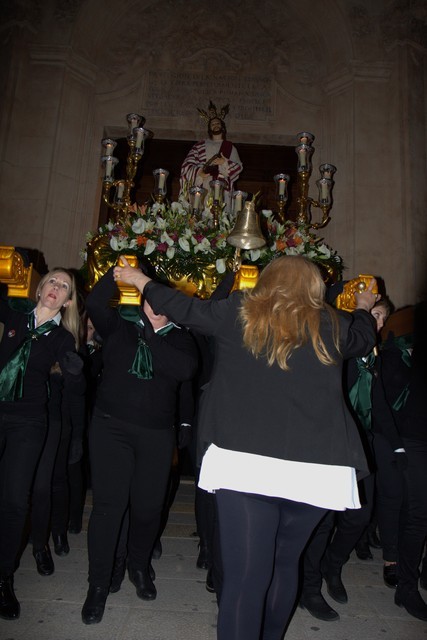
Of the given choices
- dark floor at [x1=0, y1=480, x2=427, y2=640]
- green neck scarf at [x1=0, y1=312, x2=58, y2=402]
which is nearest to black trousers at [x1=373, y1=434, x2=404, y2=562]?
Answer: dark floor at [x1=0, y1=480, x2=427, y2=640]

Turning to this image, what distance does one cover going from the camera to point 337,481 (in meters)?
1.84

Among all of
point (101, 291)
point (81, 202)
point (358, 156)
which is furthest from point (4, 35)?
point (101, 291)

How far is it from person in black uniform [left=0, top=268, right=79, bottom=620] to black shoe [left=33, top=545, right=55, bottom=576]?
0.46 metres

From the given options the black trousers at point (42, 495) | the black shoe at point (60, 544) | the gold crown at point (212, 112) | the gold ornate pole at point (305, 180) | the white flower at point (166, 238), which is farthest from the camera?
the gold crown at point (212, 112)

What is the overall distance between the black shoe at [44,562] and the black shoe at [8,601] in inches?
20.4

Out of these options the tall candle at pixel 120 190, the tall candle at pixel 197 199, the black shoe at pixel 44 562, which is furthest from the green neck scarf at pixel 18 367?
the tall candle at pixel 120 190

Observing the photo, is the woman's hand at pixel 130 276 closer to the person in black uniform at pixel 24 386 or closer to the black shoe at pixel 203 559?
the person in black uniform at pixel 24 386

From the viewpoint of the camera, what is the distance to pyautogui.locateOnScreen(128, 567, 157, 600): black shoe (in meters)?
2.95

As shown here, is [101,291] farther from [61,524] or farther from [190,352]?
[61,524]

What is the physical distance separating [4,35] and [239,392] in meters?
8.79

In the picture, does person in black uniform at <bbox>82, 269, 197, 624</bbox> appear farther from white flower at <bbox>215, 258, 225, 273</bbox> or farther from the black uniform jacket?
white flower at <bbox>215, 258, 225, 273</bbox>

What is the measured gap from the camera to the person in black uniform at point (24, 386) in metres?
2.79

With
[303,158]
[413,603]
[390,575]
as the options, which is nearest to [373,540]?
[390,575]

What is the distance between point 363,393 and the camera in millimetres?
3238
